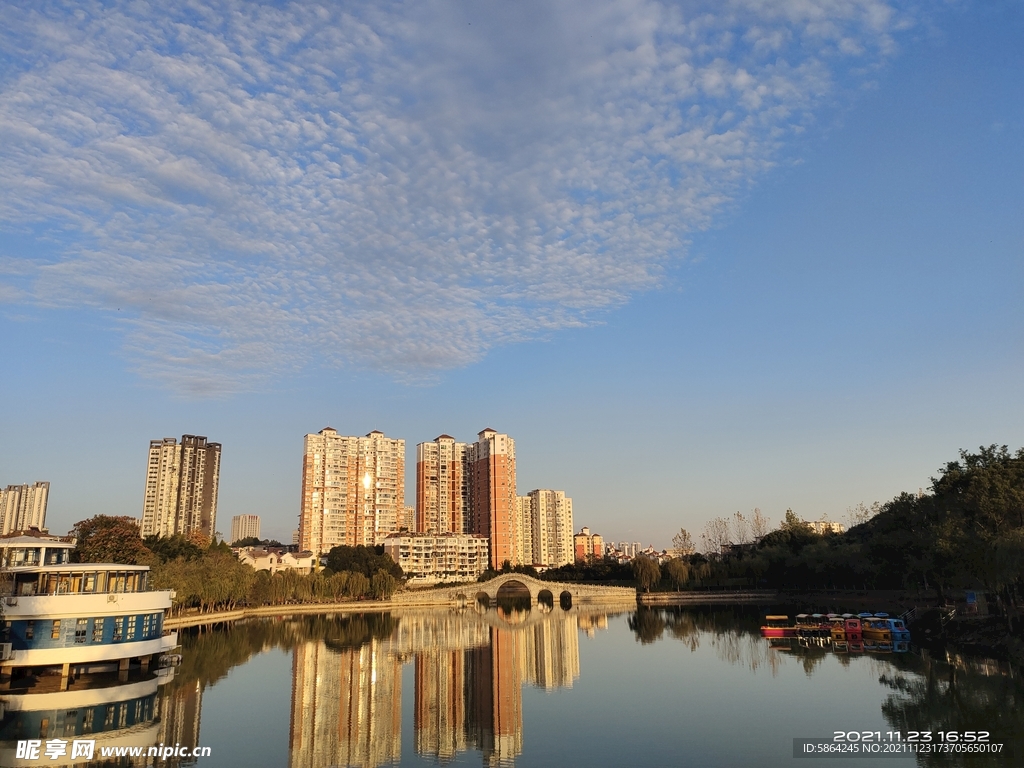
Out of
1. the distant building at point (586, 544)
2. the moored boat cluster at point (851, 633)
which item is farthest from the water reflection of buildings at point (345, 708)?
the distant building at point (586, 544)

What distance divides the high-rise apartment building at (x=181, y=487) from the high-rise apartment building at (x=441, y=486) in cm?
3856

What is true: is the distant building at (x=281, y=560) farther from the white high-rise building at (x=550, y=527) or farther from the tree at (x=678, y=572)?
the white high-rise building at (x=550, y=527)

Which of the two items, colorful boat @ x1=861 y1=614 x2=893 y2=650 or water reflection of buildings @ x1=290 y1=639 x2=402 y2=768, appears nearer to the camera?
water reflection of buildings @ x1=290 y1=639 x2=402 y2=768

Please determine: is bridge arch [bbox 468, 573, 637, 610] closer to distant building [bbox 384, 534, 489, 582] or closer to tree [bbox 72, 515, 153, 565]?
distant building [bbox 384, 534, 489, 582]

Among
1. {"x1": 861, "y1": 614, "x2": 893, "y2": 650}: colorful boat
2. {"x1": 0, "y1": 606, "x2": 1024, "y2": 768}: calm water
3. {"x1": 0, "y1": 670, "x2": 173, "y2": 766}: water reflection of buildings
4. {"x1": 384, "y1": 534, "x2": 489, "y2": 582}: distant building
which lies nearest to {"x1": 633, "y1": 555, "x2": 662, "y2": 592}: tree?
{"x1": 384, "y1": 534, "x2": 489, "y2": 582}: distant building

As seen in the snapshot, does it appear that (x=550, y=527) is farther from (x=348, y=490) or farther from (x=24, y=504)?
(x=24, y=504)

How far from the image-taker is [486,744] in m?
19.2

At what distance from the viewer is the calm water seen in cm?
1839

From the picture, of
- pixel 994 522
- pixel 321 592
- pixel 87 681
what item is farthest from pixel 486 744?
pixel 321 592

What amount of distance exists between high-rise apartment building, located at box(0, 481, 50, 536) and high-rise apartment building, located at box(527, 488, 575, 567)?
89.9 meters

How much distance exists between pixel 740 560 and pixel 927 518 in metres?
36.2

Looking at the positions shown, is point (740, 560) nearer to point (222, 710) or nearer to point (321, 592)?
point (321, 592)

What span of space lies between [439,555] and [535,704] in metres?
73.6

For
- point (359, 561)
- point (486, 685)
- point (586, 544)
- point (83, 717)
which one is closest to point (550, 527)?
point (586, 544)
